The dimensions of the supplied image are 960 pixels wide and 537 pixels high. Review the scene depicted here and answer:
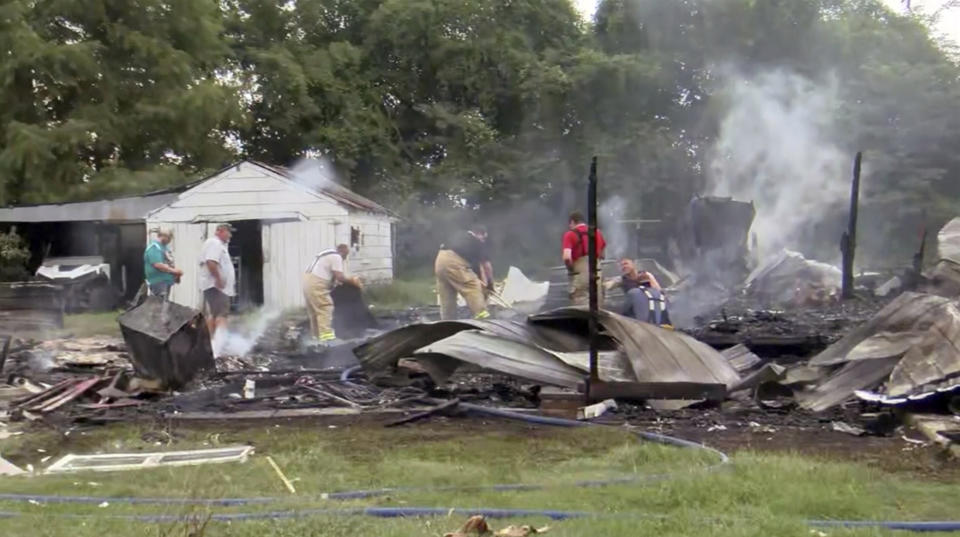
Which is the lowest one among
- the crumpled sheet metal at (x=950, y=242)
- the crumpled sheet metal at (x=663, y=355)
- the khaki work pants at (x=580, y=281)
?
the crumpled sheet metal at (x=663, y=355)

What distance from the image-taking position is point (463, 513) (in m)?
5.11

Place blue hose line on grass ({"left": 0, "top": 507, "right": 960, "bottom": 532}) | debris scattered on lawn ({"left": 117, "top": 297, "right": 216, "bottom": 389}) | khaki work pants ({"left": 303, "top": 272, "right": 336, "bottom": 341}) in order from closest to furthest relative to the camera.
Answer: blue hose line on grass ({"left": 0, "top": 507, "right": 960, "bottom": 532}) → debris scattered on lawn ({"left": 117, "top": 297, "right": 216, "bottom": 389}) → khaki work pants ({"left": 303, "top": 272, "right": 336, "bottom": 341})

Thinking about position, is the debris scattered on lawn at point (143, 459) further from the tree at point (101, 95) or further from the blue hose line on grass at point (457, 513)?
the tree at point (101, 95)

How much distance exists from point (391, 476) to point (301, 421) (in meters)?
2.33

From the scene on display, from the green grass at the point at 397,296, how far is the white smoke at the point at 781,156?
9323 mm

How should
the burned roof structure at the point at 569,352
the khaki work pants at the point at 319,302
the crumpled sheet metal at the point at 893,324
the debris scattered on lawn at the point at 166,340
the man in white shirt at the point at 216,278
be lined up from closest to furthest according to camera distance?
the crumpled sheet metal at the point at 893,324, the burned roof structure at the point at 569,352, the debris scattered on lawn at the point at 166,340, the man in white shirt at the point at 216,278, the khaki work pants at the point at 319,302

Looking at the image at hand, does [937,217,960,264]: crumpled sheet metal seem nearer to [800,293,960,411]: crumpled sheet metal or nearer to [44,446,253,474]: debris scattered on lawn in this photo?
[800,293,960,411]: crumpled sheet metal

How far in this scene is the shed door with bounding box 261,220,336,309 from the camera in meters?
21.0

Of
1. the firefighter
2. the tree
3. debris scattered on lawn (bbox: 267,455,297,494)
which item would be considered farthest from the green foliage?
debris scattered on lawn (bbox: 267,455,297,494)

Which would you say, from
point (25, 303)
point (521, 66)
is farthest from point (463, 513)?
point (521, 66)

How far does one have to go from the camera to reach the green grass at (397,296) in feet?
74.9

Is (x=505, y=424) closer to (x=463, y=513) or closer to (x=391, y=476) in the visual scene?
(x=391, y=476)

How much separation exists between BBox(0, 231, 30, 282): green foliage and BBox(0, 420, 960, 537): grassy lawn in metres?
17.6

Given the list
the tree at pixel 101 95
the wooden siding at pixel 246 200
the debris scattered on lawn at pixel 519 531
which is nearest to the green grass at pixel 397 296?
the wooden siding at pixel 246 200
